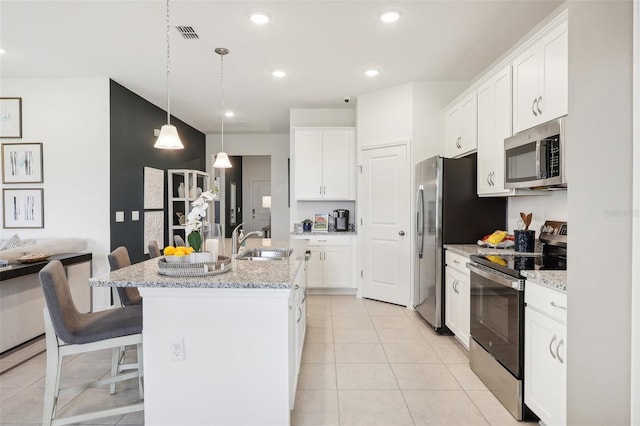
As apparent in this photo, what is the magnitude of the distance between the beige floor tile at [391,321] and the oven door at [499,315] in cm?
119

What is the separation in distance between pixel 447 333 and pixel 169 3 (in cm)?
370

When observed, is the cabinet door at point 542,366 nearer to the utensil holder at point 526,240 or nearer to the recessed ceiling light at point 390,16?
the utensil holder at point 526,240

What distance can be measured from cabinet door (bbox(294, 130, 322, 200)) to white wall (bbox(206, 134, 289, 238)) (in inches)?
81.6

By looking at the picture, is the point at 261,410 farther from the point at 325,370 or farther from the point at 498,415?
the point at 498,415

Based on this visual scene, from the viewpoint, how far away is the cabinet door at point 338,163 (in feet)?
17.5

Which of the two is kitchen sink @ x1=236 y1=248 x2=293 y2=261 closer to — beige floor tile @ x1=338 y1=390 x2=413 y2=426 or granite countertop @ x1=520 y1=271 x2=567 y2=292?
beige floor tile @ x1=338 y1=390 x2=413 y2=426

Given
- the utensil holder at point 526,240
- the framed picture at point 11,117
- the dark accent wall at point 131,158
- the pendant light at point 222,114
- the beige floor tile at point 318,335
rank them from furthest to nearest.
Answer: the dark accent wall at point 131,158
the framed picture at point 11,117
the pendant light at point 222,114
the beige floor tile at point 318,335
the utensil holder at point 526,240

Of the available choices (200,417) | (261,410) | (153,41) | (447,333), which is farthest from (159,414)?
(153,41)

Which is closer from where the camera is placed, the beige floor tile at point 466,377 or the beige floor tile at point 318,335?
the beige floor tile at point 466,377

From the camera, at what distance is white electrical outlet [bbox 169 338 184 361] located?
72.4 inches

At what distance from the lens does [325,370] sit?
275cm

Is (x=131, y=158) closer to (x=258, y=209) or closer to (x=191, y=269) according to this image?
(x=191, y=269)

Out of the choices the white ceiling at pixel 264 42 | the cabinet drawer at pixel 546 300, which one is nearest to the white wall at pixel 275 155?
the white ceiling at pixel 264 42

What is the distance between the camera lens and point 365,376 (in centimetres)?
265
